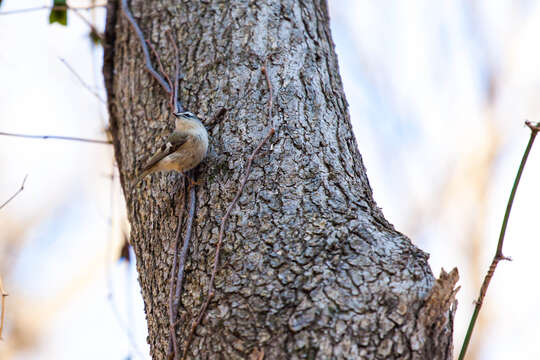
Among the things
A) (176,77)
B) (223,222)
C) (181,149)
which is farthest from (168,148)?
(223,222)

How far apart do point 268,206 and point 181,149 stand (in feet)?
2.25

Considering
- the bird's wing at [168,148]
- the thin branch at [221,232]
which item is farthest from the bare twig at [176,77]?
the thin branch at [221,232]

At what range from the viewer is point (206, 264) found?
224 cm

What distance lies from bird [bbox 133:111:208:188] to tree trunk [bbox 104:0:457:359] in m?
0.05

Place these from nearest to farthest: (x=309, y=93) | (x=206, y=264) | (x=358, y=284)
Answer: (x=358, y=284) → (x=206, y=264) → (x=309, y=93)

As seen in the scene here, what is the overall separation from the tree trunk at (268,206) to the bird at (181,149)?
0.05 metres

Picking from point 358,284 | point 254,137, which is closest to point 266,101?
point 254,137

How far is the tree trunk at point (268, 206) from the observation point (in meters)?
1.89

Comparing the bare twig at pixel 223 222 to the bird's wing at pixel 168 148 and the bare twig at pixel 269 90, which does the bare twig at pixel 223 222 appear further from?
the bird's wing at pixel 168 148

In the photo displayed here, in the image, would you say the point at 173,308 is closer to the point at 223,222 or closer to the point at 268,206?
the point at 223,222

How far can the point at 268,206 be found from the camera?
2293mm

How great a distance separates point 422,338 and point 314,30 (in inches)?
80.0

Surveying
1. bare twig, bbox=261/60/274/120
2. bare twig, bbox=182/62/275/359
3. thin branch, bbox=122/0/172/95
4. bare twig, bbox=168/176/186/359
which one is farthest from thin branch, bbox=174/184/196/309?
thin branch, bbox=122/0/172/95

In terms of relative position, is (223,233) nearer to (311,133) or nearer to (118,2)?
(311,133)
